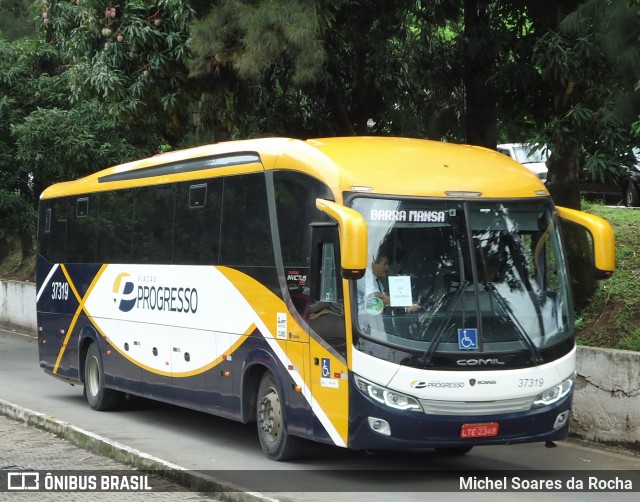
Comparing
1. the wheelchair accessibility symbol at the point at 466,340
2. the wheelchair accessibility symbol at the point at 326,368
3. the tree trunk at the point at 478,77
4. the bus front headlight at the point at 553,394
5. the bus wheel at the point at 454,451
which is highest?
the tree trunk at the point at 478,77

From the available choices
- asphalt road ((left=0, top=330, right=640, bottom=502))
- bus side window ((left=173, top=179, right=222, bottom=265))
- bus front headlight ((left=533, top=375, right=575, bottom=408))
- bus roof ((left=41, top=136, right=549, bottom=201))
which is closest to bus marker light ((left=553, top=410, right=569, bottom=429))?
bus front headlight ((left=533, top=375, right=575, bottom=408))

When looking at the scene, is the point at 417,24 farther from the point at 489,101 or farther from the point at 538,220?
the point at 538,220

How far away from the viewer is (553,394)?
10.2 metres

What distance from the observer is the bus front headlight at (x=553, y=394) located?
1015cm

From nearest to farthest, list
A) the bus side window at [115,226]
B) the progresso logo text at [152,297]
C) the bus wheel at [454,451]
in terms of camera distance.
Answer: the bus wheel at [454,451] → the progresso logo text at [152,297] → the bus side window at [115,226]

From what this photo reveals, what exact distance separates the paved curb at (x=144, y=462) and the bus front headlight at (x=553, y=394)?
285 centimetres

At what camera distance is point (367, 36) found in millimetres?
16531

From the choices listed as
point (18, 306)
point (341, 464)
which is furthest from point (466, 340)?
point (18, 306)

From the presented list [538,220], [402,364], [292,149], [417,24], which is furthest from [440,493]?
[417,24]

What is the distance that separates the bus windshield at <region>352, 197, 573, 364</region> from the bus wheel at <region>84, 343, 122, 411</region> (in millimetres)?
6960

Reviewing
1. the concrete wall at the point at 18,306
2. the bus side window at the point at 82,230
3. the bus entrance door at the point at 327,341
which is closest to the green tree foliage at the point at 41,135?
the concrete wall at the point at 18,306

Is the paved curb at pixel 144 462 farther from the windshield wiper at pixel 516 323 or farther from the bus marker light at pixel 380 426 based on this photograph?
the windshield wiper at pixel 516 323

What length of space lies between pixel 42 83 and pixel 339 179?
1888 cm

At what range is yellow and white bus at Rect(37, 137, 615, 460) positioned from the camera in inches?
386
